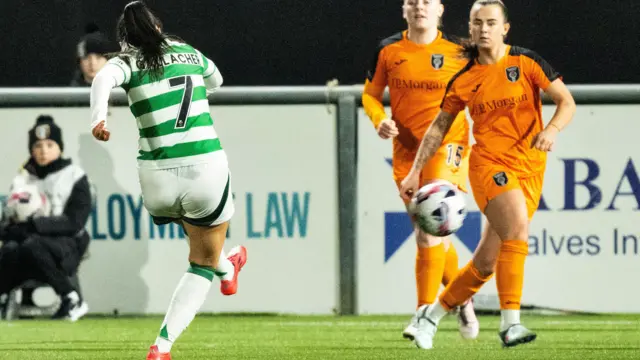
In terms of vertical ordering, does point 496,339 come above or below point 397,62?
below

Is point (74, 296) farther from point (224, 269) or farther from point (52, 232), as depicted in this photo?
point (224, 269)

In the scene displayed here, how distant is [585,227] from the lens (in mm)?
9320

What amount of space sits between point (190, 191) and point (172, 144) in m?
0.22

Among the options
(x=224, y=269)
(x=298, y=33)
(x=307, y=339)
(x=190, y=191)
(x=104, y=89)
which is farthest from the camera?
(x=298, y=33)

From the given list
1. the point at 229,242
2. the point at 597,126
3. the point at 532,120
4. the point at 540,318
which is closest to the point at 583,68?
the point at 597,126

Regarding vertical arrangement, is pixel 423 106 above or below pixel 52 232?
above

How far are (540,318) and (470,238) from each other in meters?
0.69

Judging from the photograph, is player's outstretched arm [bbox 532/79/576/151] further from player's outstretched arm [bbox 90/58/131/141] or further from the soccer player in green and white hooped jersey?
player's outstretched arm [bbox 90/58/131/141]

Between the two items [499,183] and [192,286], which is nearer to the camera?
[192,286]

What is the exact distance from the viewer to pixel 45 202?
938 cm

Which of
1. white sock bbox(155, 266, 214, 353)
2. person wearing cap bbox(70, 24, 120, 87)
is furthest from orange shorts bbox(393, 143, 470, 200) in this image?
person wearing cap bbox(70, 24, 120, 87)

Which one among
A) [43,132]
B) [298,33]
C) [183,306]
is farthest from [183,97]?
[298,33]

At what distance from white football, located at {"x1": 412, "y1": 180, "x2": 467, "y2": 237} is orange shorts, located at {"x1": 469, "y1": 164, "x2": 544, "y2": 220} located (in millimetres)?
148

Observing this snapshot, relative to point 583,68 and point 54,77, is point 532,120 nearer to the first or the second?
point 583,68
